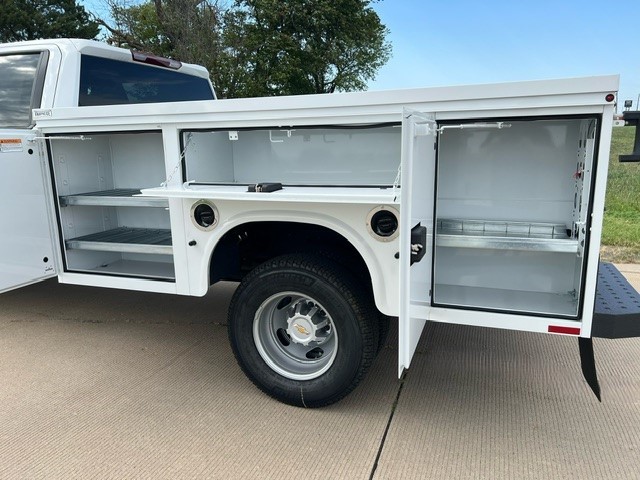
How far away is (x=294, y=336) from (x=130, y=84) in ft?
9.56

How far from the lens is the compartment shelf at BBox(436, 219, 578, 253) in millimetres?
2629

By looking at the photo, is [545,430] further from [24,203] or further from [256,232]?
[24,203]

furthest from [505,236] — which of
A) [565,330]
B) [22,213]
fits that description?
[22,213]

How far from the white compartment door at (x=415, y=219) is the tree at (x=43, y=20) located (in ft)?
89.0

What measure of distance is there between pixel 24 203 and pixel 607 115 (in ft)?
11.6

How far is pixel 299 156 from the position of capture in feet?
11.9

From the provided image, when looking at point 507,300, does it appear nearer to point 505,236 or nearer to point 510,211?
point 505,236

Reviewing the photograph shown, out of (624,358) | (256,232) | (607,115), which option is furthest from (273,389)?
(624,358)

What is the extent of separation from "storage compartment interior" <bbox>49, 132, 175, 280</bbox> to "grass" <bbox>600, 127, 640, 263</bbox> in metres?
3.49

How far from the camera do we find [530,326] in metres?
2.58

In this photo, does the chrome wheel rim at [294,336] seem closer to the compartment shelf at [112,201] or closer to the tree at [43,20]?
the compartment shelf at [112,201]

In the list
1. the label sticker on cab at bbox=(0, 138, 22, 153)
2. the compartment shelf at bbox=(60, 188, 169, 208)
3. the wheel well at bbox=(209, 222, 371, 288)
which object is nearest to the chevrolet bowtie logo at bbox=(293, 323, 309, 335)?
the wheel well at bbox=(209, 222, 371, 288)

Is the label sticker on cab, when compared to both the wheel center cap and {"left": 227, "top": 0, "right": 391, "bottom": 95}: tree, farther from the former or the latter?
{"left": 227, "top": 0, "right": 391, "bottom": 95}: tree

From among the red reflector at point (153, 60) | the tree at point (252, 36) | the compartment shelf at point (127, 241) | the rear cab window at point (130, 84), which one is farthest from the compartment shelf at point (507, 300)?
the tree at point (252, 36)
